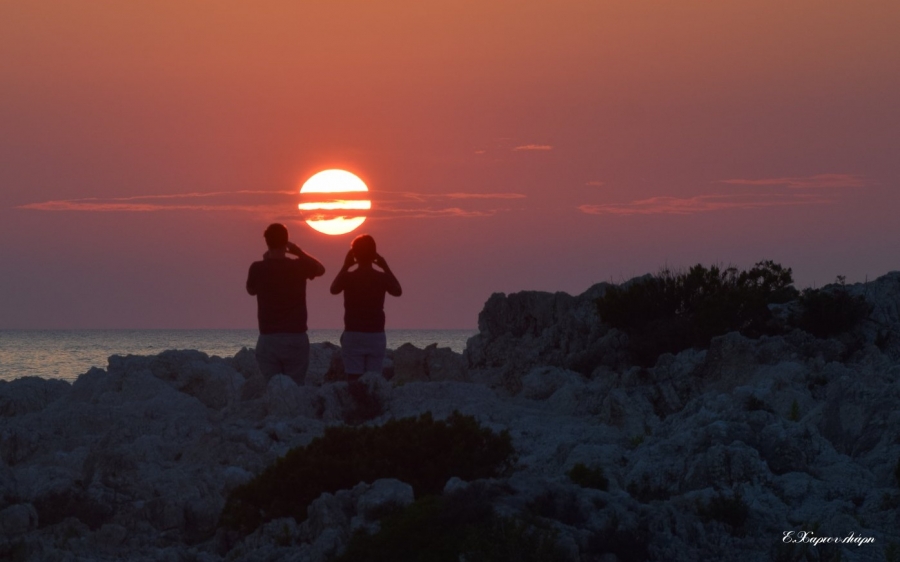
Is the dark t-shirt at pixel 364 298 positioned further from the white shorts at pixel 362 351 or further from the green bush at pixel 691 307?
the green bush at pixel 691 307

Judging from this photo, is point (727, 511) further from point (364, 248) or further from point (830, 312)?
point (830, 312)

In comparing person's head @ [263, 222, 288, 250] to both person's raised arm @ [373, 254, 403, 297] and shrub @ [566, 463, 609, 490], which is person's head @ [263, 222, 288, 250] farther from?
shrub @ [566, 463, 609, 490]

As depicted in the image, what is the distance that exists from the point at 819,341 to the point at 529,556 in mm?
10690

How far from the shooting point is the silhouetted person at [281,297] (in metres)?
13.5

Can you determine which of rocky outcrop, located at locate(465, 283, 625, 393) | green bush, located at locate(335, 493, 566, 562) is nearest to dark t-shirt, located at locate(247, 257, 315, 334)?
rocky outcrop, located at locate(465, 283, 625, 393)

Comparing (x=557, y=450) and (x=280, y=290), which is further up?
(x=280, y=290)

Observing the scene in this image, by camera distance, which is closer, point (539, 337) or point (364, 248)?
point (364, 248)

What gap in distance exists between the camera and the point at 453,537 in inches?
288

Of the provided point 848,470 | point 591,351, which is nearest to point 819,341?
point 591,351

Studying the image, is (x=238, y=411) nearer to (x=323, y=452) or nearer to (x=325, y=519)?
(x=323, y=452)

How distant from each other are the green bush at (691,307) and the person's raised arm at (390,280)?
5032mm

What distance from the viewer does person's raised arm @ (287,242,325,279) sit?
45.0 feet

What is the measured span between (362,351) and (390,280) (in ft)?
3.29

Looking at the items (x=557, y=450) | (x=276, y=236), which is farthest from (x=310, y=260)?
(x=557, y=450)
